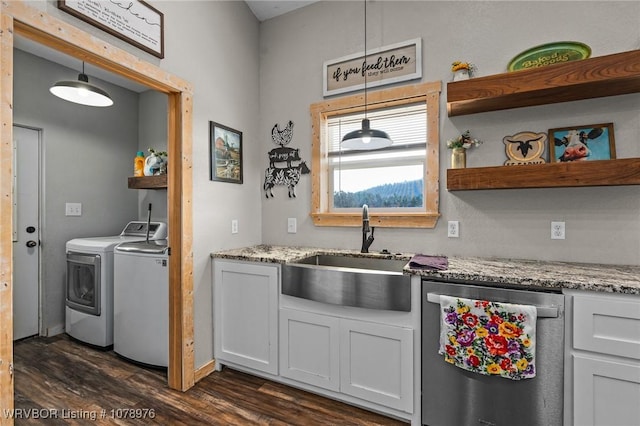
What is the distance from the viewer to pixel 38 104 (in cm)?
309

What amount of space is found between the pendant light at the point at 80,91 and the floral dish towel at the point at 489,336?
3063 millimetres

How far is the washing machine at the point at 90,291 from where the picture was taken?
9.23 ft

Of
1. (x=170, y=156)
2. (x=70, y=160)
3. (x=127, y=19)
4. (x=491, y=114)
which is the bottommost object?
(x=170, y=156)

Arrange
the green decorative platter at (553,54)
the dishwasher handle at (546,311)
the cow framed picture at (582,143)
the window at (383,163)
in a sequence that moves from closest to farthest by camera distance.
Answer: the dishwasher handle at (546,311), the green decorative platter at (553,54), the cow framed picture at (582,143), the window at (383,163)

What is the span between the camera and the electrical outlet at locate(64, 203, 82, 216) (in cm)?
333

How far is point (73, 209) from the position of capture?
3.39 meters

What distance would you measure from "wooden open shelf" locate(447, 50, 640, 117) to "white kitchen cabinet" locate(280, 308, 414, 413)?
4.98 ft

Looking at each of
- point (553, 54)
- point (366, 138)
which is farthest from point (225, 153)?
point (553, 54)

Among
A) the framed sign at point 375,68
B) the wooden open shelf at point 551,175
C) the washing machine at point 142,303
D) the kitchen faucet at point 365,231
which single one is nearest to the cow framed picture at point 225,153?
the washing machine at point 142,303

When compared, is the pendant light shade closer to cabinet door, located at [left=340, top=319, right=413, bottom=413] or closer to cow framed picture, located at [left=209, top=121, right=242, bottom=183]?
cow framed picture, located at [left=209, top=121, right=242, bottom=183]

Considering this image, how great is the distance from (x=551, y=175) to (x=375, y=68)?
5.00 feet

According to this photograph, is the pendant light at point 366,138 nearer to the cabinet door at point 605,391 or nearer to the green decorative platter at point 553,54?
the green decorative platter at point 553,54

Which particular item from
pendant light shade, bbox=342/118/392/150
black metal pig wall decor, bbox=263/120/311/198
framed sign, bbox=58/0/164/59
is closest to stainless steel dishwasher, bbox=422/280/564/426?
pendant light shade, bbox=342/118/392/150

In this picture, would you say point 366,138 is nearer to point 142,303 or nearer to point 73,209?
point 142,303
